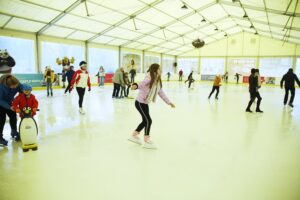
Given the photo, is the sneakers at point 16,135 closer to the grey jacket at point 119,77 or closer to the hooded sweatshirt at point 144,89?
the hooded sweatshirt at point 144,89

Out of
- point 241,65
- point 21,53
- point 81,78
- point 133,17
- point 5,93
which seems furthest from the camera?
point 241,65

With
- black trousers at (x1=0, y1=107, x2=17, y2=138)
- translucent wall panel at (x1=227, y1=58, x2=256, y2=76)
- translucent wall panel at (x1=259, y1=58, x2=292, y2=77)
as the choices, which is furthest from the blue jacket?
translucent wall panel at (x1=227, y1=58, x2=256, y2=76)

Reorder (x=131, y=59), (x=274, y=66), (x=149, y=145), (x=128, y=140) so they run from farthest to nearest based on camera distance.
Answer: (x=274, y=66), (x=131, y=59), (x=128, y=140), (x=149, y=145)

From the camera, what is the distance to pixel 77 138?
12.3 ft

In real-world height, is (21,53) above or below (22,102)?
above

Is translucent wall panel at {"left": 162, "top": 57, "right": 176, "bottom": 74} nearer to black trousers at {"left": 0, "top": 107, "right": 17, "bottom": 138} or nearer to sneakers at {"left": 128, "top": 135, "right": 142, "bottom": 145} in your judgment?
sneakers at {"left": 128, "top": 135, "right": 142, "bottom": 145}

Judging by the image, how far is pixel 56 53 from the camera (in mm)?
14273

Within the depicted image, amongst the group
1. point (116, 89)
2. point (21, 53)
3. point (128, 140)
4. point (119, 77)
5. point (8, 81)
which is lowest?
point (128, 140)

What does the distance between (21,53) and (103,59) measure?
6.52 m

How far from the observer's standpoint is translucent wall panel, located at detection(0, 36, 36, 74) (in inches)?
466

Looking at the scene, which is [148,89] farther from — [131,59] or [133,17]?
[131,59]

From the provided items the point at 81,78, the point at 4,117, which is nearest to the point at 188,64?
the point at 81,78

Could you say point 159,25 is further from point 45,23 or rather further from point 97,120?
point 97,120

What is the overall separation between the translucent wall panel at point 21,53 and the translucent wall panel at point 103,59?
455cm
